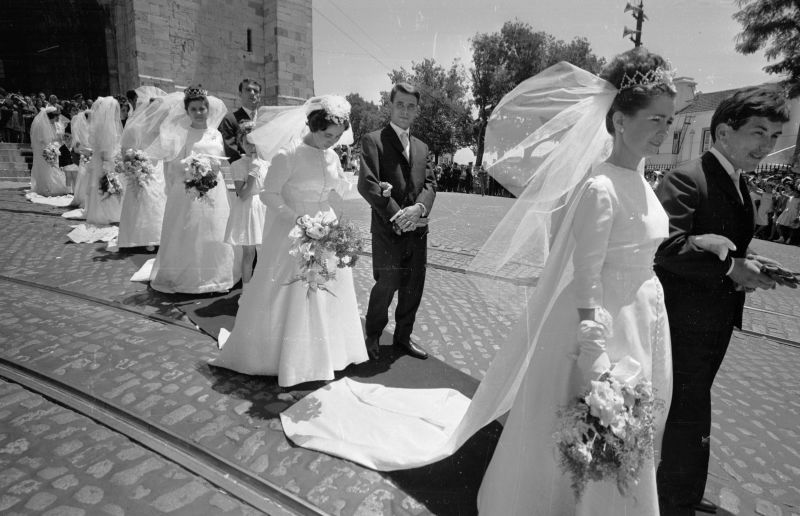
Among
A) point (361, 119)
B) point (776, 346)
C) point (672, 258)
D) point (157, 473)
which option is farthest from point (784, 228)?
point (361, 119)

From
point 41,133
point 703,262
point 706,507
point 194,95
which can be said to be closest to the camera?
point 703,262

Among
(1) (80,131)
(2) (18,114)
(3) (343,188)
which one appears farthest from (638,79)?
(2) (18,114)

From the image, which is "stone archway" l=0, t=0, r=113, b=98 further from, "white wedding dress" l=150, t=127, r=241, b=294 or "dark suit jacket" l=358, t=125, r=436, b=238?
"dark suit jacket" l=358, t=125, r=436, b=238

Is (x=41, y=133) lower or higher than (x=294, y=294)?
higher

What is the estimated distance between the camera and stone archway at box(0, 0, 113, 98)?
2492 centimetres

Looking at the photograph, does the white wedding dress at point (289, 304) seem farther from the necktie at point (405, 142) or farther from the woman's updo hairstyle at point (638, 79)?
the woman's updo hairstyle at point (638, 79)

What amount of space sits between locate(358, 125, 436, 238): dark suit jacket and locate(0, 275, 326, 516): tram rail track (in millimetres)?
2409

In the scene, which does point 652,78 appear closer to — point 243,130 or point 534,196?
point 534,196

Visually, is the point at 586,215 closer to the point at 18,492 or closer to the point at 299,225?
the point at 299,225

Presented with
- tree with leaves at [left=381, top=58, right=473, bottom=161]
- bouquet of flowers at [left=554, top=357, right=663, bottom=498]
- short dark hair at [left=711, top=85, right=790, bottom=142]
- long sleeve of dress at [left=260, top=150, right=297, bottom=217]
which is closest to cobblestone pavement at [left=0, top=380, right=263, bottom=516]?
bouquet of flowers at [left=554, top=357, right=663, bottom=498]

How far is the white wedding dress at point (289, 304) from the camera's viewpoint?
388 cm

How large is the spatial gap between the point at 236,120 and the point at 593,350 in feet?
18.5

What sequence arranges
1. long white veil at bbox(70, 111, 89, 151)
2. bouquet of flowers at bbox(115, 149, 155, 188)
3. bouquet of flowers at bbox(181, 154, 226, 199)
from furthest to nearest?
long white veil at bbox(70, 111, 89, 151)
bouquet of flowers at bbox(115, 149, 155, 188)
bouquet of flowers at bbox(181, 154, 226, 199)

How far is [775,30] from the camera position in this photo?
2128cm
